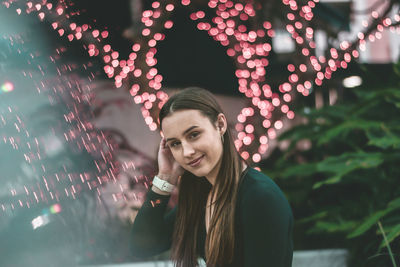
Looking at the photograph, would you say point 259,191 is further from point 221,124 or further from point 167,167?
point 167,167

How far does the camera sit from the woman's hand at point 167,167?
65.9 inches

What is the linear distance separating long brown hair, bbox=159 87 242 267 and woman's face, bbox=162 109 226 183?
26 millimetres

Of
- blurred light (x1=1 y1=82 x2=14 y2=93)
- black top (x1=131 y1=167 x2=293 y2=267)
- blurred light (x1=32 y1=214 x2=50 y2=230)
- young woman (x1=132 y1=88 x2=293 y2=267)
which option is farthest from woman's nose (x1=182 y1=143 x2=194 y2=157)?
blurred light (x1=1 y1=82 x2=14 y2=93)

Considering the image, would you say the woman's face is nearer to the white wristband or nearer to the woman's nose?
the woman's nose

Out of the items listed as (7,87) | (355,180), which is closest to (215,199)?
(355,180)

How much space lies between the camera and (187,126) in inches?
52.7

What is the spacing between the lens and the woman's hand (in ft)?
5.49

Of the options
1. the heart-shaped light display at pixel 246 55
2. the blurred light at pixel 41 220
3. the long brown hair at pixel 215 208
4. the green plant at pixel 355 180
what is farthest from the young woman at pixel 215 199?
the heart-shaped light display at pixel 246 55

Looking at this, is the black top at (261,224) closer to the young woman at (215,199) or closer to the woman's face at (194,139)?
the young woman at (215,199)

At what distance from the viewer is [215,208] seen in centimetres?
142

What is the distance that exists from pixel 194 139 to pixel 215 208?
277 millimetres

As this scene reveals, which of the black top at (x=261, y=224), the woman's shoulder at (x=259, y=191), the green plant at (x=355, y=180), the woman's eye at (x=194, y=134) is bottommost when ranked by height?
the green plant at (x=355, y=180)

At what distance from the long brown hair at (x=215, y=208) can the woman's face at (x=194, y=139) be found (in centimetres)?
3

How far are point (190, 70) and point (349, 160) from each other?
3769mm
